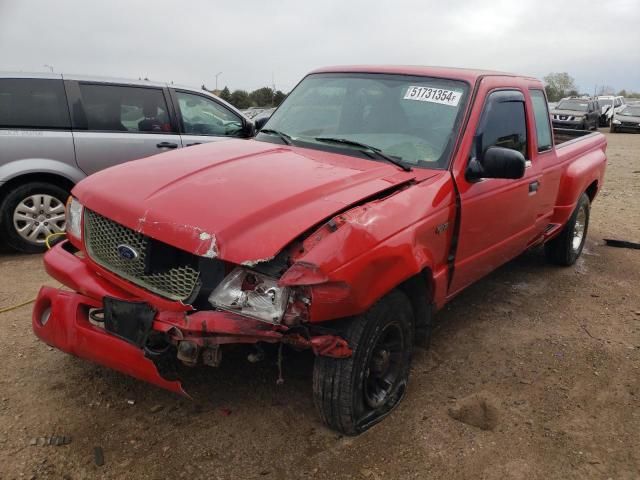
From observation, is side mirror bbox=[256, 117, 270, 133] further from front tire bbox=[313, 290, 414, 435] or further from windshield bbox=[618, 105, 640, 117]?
windshield bbox=[618, 105, 640, 117]

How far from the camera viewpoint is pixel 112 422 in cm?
282

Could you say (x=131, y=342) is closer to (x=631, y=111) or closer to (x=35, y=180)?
(x=35, y=180)

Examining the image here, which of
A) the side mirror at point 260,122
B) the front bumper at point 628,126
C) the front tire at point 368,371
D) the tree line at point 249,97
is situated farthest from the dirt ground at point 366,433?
the tree line at point 249,97

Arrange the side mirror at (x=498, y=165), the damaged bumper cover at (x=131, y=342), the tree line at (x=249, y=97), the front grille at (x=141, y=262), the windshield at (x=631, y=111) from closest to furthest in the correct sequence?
the damaged bumper cover at (x=131, y=342), the front grille at (x=141, y=262), the side mirror at (x=498, y=165), the windshield at (x=631, y=111), the tree line at (x=249, y=97)

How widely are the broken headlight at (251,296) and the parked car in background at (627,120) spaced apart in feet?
90.5

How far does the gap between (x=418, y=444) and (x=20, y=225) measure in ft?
14.8

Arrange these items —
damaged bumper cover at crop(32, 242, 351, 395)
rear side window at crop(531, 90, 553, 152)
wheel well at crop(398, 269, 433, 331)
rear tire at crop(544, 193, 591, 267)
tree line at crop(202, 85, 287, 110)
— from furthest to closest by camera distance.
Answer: tree line at crop(202, 85, 287, 110)
rear tire at crop(544, 193, 591, 267)
rear side window at crop(531, 90, 553, 152)
wheel well at crop(398, 269, 433, 331)
damaged bumper cover at crop(32, 242, 351, 395)

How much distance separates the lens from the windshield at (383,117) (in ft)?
11.1

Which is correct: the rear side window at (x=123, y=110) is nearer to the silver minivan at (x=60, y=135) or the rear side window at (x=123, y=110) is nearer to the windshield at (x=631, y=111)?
the silver minivan at (x=60, y=135)

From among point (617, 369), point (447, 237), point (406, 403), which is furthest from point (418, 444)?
point (617, 369)

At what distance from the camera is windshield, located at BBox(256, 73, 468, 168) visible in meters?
3.39

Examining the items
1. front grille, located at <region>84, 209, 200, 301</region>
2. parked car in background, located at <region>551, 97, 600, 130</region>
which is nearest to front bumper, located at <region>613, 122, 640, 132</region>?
parked car in background, located at <region>551, 97, 600, 130</region>

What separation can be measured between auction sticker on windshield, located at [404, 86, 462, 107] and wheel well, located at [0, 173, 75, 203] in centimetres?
372

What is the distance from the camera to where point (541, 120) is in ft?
15.1
